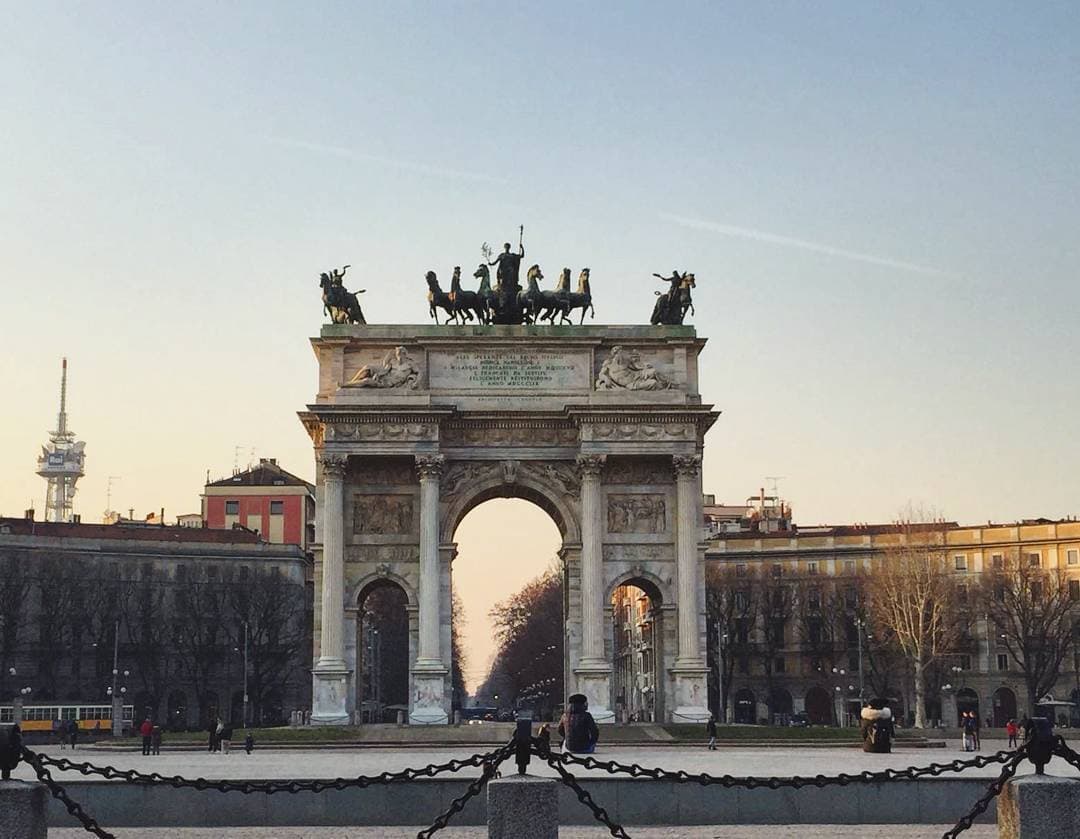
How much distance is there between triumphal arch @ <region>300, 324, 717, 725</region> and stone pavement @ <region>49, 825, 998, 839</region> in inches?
1235

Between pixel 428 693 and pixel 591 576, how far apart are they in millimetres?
6682

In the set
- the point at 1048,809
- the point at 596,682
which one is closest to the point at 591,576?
the point at 596,682

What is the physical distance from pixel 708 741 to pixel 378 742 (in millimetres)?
10041

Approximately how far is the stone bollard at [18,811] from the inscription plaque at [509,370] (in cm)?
4251

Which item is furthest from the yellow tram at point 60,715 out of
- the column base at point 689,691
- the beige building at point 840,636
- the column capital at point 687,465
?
the column capital at point 687,465

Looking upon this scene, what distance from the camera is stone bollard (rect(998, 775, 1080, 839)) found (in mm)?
12469

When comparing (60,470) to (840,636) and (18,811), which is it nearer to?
(840,636)

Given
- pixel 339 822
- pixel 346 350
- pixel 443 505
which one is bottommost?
pixel 339 822

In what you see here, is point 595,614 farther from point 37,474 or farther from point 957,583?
point 37,474

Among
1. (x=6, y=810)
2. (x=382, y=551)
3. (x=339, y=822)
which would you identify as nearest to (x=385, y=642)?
(x=382, y=551)

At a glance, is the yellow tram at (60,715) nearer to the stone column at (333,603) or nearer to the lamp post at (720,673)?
the stone column at (333,603)

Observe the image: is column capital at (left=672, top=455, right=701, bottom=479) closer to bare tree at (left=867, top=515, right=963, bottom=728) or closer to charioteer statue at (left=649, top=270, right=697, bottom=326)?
charioteer statue at (left=649, top=270, right=697, bottom=326)

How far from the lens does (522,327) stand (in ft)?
180

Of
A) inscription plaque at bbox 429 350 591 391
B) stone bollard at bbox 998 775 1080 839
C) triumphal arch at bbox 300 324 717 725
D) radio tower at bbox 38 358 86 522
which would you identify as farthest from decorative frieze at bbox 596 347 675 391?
radio tower at bbox 38 358 86 522
